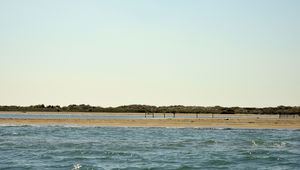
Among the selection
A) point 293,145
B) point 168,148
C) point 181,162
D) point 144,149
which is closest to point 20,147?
point 144,149

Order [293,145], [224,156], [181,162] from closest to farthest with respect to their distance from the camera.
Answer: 1. [181,162]
2. [224,156]
3. [293,145]

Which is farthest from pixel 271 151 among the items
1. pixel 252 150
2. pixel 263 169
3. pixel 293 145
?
pixel 263 169

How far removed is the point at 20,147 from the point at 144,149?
11.6 metres

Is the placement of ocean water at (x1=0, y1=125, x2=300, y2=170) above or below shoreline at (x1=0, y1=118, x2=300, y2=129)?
below

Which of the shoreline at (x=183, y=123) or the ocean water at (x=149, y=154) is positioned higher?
the shoreline at (x=183, y=123)

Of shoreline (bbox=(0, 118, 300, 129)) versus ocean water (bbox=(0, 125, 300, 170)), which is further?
shoreline (bbox=(0, 118, 300, 129))

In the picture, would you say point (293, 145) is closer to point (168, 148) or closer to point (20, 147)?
point (168, 148)

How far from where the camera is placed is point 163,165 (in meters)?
25.7

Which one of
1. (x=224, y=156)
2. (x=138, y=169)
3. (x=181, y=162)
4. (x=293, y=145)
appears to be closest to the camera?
(x=138, y=169)

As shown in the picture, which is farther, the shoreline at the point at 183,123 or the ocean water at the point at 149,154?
the shoreline at the point at 183,123

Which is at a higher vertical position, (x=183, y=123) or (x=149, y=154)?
(x=183, y=123)

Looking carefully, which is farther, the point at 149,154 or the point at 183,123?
the point at 183,123

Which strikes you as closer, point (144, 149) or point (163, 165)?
point (163, 165)

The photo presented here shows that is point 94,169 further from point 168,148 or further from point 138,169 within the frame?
point 168,148
